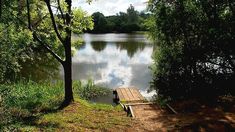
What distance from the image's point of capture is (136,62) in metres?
43.6

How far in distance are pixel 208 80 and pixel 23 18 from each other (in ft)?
34.8

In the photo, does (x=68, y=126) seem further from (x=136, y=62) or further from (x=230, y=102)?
(x=136, y=62)

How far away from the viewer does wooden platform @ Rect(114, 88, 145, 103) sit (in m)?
21.1

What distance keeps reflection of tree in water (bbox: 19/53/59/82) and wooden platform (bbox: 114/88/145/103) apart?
9.12 meters

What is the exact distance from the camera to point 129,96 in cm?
2261

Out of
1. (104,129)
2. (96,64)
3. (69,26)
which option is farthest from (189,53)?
(96,64)

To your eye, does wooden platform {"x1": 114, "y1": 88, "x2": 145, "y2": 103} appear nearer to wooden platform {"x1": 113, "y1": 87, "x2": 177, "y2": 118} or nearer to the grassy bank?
wooden platform {"x1": 113, "y1": 87, "x2": 177, "y2": 118}

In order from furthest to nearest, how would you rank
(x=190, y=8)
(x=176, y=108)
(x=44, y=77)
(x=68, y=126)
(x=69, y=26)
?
(x=44, y=77) < (x=190, y=8) < (x=176, y=108) < (x=69, y=26) < (x=68, y=126)

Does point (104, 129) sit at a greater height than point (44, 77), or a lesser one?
greater

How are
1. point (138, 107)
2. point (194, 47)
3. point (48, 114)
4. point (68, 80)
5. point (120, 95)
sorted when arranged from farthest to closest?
1. point (120, 95)
2. point (194, 47)
3. point (138, 107)
4. point (68, 80)
5. point (48, 114)

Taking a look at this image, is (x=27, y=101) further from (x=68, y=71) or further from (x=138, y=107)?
(x=138, y=107)

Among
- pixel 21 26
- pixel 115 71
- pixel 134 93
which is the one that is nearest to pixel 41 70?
pixel 115 71

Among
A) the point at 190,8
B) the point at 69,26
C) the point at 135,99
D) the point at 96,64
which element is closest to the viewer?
the point at 69,26

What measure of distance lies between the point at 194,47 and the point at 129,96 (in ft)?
20.7
